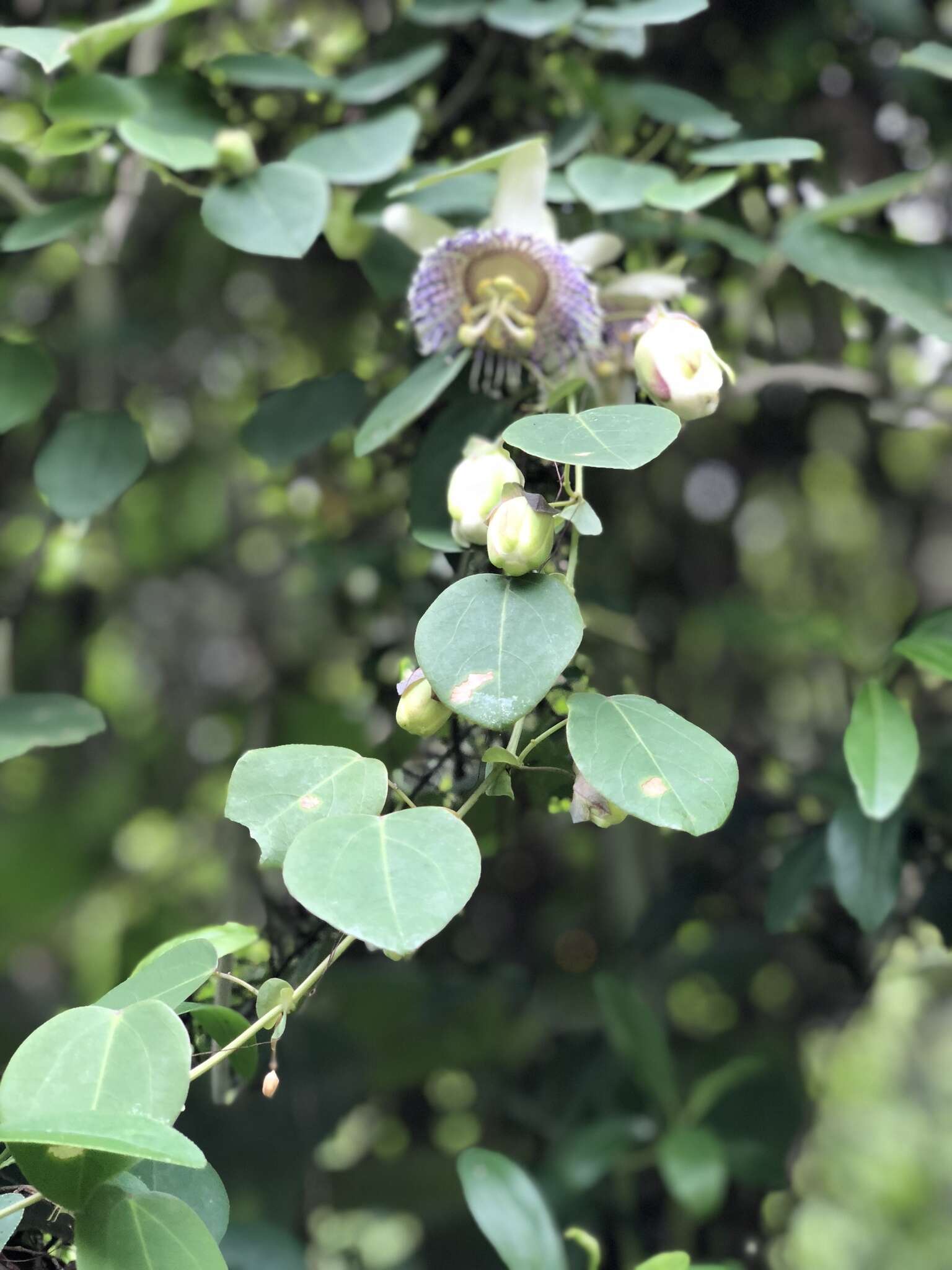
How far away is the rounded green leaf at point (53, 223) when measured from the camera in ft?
2.41

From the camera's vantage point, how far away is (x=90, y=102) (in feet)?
2.35

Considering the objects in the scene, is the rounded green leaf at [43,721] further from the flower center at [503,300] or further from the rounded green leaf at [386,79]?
the rounded green leaf at [386,79]

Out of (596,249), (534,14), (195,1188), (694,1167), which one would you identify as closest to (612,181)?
(596,249)

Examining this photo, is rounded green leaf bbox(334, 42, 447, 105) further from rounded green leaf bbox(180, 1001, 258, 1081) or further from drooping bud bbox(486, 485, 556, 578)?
rounded green leaf bbox(180, 1001, 258, 1081)

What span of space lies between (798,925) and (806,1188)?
1.37ft

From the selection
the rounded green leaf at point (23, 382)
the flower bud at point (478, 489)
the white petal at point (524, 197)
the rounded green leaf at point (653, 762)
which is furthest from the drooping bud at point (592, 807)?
the rounded green leaf at point (23, 382)

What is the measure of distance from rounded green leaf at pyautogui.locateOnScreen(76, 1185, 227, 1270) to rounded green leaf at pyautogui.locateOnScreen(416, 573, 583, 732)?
0.23 metres

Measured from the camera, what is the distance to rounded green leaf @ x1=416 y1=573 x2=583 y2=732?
18.5 inches

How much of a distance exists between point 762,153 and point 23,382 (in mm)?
510

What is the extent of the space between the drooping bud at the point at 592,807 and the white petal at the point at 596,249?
0.36 meters

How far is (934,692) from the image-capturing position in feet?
3.58

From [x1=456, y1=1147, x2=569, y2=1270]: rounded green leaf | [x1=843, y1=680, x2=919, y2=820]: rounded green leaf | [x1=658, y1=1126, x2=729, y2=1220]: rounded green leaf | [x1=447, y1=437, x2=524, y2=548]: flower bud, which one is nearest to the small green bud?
[x1=447, y1=437, x2=524, y2=548]: flower bud

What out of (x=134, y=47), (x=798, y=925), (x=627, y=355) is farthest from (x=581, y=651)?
(x=134, y=47)

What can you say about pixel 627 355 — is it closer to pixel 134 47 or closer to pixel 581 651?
pixel 581 651
